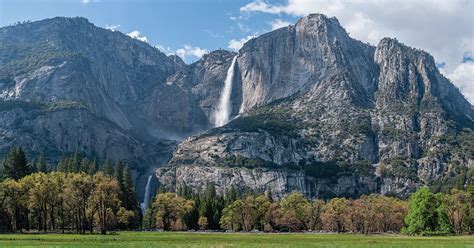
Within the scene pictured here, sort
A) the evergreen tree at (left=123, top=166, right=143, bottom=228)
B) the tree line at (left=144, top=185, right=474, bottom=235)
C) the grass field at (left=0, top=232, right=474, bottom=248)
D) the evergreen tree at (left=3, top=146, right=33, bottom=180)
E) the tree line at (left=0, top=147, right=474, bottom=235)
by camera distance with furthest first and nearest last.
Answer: the evergreen tree at (left=123, top=166, right=143, bottom=228)
the tree line at (left=144, top=185, right=474, bottom=235)
the evergreen tree at (left=3, top=146, right=33, bottom=180)
the tree line at (left=0, top=147, right=474, bottom=235)
the grass field at (left=0, top=232, right=474, bottom=248)

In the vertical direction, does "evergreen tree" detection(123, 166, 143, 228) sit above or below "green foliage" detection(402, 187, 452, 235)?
above

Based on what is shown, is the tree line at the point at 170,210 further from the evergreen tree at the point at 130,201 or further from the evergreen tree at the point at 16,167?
the evergreen tree at the point at 16,167

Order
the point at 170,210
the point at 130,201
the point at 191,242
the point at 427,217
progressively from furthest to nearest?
1. the point at 130,201
2. the point at 170,210
3. the point at 427,217
4. the point at 191,242

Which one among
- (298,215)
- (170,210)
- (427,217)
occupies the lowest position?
(427,217)

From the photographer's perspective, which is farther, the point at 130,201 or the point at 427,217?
the point at 130,201

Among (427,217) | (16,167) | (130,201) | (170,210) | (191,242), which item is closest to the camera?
(191,242)

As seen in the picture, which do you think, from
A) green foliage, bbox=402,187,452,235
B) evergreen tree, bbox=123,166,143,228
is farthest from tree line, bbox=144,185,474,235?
evergreen tree, bbox=123,166,143,228

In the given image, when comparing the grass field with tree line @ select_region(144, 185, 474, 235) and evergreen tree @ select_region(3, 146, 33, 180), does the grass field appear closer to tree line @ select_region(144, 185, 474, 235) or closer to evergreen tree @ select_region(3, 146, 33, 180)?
tree line @ select_region(144, 185, 474, 235)

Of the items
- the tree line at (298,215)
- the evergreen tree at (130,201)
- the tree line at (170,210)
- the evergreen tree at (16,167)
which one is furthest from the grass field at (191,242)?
the evergreen tree at (130,201)

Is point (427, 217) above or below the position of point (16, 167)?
below

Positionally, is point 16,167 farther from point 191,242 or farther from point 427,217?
point 427,217

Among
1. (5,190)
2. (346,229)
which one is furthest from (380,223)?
(5,190)

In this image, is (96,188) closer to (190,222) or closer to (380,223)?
(190,222)

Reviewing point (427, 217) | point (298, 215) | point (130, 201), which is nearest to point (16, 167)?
point (130, 201)
